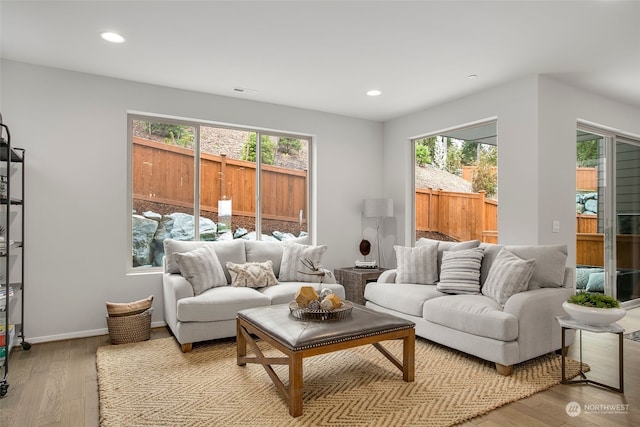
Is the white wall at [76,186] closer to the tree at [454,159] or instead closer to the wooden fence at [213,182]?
the wooden fence at [213,182]

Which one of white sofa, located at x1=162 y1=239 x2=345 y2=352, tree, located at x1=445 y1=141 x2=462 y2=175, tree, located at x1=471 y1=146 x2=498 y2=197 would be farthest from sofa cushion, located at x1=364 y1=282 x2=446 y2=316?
tree, located at x1=445 y1=141 x2=462 y2=175

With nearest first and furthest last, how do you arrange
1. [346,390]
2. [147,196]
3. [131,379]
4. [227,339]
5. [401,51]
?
[346,390] → [131,379] → [401,51] → [227,339] → [147,196]

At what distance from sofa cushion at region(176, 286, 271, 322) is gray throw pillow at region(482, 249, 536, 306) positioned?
1.99 m

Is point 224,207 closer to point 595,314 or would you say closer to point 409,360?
point 409,360

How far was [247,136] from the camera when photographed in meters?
4.94

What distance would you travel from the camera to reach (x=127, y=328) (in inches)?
139

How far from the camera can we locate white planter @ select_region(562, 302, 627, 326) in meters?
2.42

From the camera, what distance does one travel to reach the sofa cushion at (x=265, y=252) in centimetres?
436

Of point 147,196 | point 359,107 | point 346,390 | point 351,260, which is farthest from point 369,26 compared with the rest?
point 351,260

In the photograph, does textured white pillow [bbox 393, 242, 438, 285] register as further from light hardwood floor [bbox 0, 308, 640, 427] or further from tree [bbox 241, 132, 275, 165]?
tree [bbox 241, 132, 275, 165]

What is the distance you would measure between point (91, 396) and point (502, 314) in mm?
2868

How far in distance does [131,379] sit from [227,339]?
1.02 meters

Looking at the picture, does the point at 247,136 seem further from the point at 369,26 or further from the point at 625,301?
the point at 625,301

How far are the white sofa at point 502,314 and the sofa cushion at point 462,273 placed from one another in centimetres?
7
